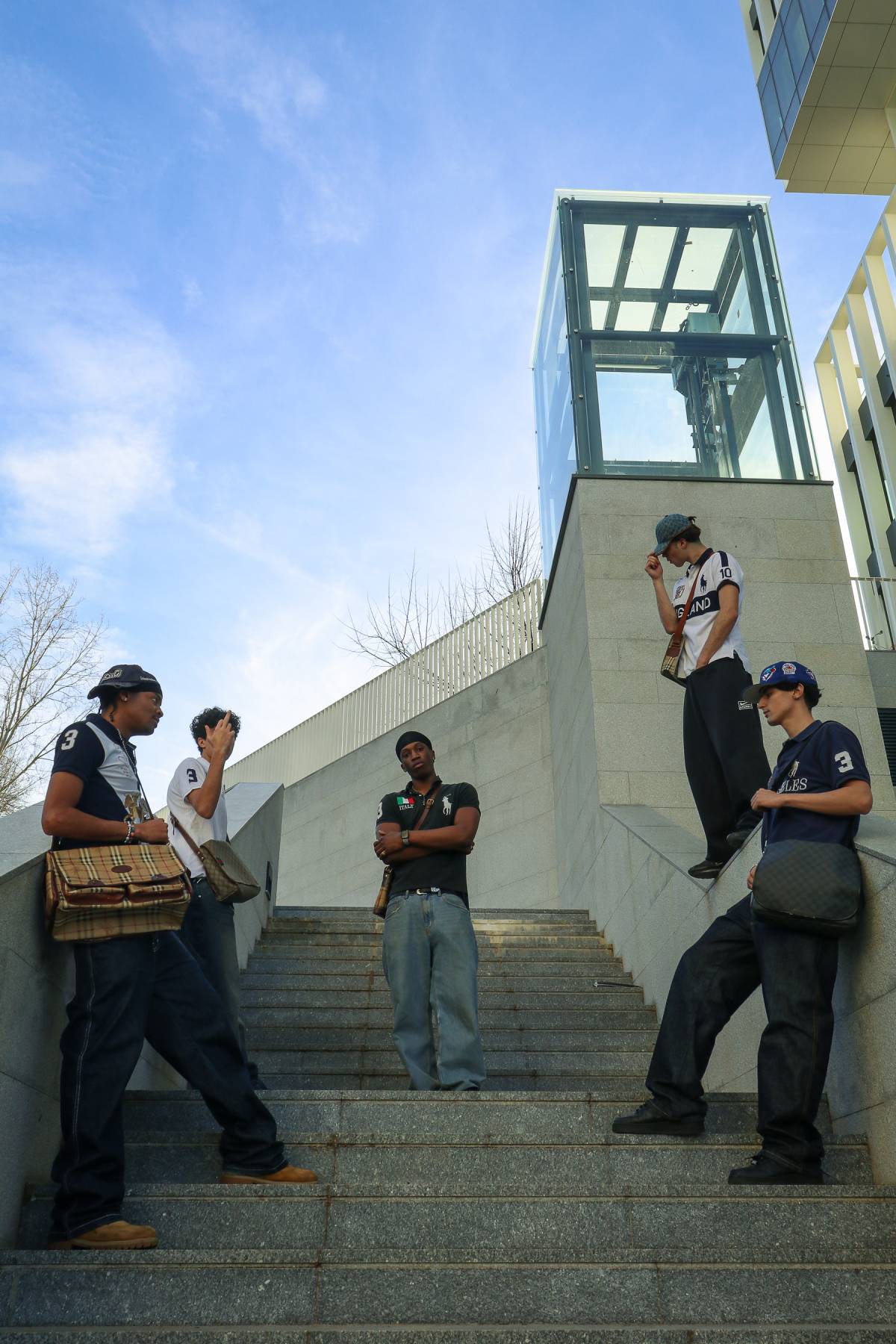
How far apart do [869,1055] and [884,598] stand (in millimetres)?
11629

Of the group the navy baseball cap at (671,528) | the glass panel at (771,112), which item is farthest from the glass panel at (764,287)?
the glass panel at (771,112)

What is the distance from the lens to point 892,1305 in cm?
267

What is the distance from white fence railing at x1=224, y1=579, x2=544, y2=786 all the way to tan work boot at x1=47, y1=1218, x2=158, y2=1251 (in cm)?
949

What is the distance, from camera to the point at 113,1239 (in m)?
2.85

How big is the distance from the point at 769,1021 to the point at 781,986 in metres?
0.11

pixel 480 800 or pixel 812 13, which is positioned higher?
pixel 812 13

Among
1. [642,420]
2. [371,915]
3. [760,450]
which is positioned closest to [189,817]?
[371,915]

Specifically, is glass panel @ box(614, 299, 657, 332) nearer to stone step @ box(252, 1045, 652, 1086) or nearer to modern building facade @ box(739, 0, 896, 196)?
stone step @ box(252, 1045, 652, 1086)

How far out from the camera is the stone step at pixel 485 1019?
545 cm

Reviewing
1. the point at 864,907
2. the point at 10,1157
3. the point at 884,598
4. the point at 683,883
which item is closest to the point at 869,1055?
the point at 864,907

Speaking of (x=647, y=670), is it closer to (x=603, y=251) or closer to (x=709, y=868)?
(x=709, y=868)

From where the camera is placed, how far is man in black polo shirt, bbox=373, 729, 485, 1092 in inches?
164

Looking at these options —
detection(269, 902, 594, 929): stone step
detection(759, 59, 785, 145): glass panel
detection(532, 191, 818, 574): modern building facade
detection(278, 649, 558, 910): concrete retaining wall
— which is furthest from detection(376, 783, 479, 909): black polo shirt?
detection(759, 59, 785, 145): glass panel

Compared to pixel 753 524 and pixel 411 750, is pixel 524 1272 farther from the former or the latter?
pixel 753 524
